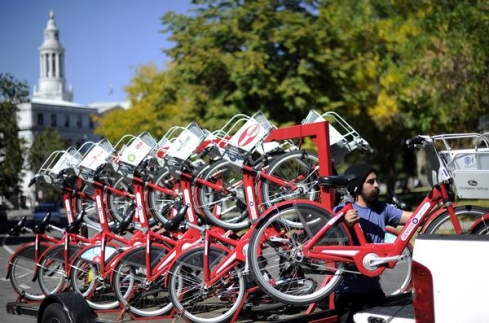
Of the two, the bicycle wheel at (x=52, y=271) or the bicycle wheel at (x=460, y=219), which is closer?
the bicycle wheel at (x=460, y=219)

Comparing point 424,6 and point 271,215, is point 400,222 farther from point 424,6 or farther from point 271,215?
point 424,6

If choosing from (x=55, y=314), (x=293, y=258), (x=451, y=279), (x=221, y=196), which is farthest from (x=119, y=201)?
(x=451, y=279)

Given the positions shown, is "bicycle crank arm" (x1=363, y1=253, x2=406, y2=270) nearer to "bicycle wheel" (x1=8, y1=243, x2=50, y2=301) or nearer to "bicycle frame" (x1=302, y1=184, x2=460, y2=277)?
"bicycle frame" (x1=302, y1=184, x2=460, y2=277)

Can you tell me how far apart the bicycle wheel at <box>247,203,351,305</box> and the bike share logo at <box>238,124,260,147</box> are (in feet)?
5.81

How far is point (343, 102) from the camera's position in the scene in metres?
29.4

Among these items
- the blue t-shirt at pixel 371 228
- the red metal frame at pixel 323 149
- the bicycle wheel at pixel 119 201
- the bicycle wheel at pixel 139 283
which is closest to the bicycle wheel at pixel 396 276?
the blue t-shirt at pixel 371 228

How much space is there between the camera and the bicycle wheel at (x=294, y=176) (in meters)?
7.60

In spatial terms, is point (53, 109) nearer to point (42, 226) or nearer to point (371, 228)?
point (42, 226)

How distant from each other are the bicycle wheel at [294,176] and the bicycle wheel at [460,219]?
59.7 inches

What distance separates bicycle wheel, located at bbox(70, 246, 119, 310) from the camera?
926cm

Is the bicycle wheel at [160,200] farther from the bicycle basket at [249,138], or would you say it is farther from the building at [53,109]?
the building at [53,109]

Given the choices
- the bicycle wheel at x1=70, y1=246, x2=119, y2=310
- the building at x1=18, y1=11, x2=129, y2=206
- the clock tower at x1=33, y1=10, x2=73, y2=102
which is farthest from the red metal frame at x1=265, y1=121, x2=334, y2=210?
the clock tower at x1=33, y1=10, x2=73, y2=102

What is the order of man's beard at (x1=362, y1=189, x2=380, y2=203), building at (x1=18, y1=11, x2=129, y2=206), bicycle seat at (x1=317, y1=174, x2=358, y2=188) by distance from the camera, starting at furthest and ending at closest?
building at (x1=18, y1=11, x2=129, y2=206) < man's beard at (x1=362, y1=189, x2=380, y2=203) < bicycle seat at (x1=317, y1=174, x2=358, y2=188)

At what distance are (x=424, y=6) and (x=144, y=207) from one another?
60.4 feet
